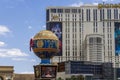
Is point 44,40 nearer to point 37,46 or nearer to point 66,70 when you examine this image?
point 37,46

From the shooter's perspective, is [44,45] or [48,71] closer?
[44,45]

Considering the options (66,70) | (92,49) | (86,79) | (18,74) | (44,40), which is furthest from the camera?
(92,49)

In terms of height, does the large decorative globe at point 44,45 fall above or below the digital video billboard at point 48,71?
above

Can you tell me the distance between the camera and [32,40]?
11394cm

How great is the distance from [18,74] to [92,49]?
3602 centimetres

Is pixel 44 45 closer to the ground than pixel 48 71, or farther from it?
farther from it

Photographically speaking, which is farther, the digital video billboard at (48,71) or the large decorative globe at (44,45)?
the digital video billboard at (48,71)

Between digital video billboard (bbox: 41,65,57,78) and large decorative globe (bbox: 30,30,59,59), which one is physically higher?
large decorative globe (bbox: 30,30,59,59)

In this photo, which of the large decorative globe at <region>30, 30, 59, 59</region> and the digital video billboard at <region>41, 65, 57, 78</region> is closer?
the large decorative globe at <region>30, 30, 59, 59</region>

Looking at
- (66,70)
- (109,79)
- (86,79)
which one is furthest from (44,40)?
(109,79)

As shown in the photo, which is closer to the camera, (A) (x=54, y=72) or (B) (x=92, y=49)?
(A) (x=54, y=72)

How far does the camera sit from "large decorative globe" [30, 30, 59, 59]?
111875 millimetres

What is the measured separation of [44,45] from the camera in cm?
11206

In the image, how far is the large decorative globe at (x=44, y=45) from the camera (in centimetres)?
11188
